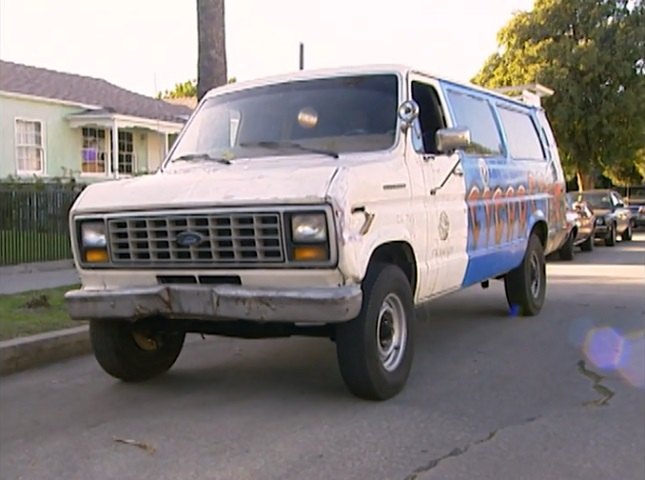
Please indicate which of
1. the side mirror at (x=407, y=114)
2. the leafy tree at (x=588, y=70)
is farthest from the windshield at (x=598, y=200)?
the side mirror at (x=407, y=114)

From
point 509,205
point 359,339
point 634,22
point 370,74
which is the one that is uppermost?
point 634,22

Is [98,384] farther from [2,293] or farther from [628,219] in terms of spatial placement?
[628,219]

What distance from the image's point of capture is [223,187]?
5.07m

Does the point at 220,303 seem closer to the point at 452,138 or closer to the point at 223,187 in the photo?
the point at 223,187

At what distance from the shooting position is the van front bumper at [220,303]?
4.77 m

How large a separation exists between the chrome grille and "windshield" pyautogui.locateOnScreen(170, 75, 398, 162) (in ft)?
3.41

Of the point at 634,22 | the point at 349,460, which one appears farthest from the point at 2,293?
the point at 634,22

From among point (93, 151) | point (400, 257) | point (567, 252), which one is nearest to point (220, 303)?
point (400, 257)

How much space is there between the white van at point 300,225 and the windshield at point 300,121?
0.01 m

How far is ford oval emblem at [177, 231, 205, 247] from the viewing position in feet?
16.6

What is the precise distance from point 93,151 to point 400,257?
20980 mm

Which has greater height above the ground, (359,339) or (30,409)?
(359,339)

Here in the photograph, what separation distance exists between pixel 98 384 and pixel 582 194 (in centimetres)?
1856

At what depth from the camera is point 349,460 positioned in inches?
169
